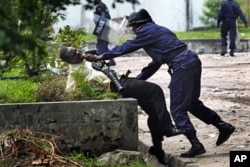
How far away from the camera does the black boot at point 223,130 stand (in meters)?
7.88

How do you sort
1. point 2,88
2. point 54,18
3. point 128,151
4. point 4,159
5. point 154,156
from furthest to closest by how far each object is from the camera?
point 54,18, point 2,88, point 154,156, point 128,151, point 4,159

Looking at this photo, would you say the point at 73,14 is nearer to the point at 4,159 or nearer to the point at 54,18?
the point at 54,18

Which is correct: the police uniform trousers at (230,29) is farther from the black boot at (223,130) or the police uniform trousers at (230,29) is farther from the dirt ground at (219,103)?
the black boot at (223,130)

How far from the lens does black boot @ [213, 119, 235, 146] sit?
7875mm

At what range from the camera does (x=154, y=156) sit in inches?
305

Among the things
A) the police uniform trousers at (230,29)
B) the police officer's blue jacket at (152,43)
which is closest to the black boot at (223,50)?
the police uniform trousers at (230,29)

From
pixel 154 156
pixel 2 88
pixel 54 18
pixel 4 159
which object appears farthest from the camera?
pixel 54 18

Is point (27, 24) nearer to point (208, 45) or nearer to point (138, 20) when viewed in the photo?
point (138, 20)

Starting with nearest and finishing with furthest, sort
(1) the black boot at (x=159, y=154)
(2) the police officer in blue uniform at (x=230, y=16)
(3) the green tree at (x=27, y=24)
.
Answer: (3) the green tree at (x=27, y=24)
(1) the black boot at (x=159, y=154)
(2) the police officer in blue uniform at (x=230, y=16)

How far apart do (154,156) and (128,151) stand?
572 millimetres

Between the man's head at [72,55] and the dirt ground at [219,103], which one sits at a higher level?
the man's head at [72,55]

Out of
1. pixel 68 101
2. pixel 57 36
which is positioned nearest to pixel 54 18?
pixel 57 36

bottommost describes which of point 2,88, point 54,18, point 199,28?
point 199,28

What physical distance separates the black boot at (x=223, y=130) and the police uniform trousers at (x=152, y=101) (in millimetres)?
615
